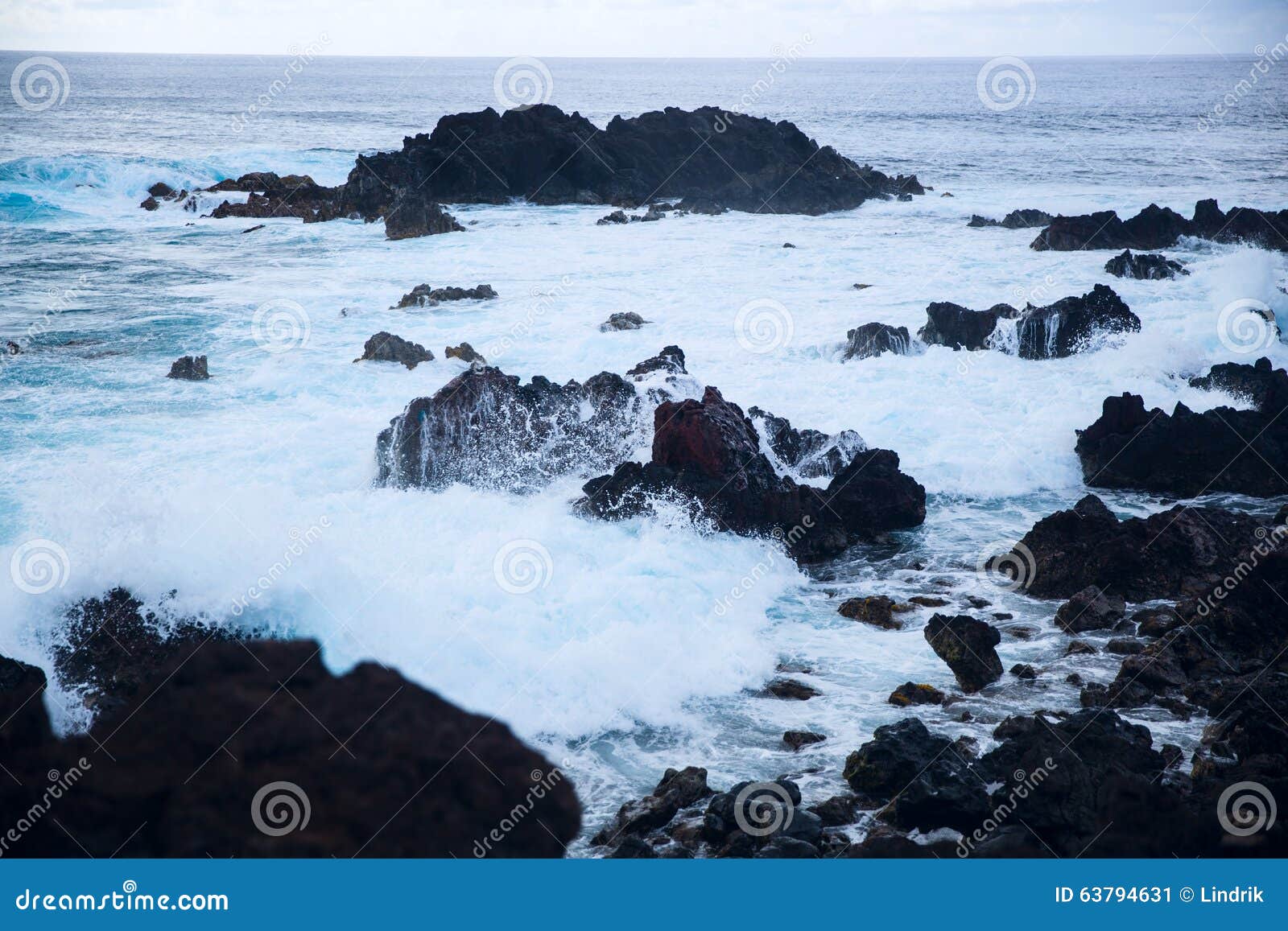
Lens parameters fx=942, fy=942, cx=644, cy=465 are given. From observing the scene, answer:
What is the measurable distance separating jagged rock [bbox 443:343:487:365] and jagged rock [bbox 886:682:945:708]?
1094 cm

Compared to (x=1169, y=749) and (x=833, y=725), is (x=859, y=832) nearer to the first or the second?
(x=833, y=725)

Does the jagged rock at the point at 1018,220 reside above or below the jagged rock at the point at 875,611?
above

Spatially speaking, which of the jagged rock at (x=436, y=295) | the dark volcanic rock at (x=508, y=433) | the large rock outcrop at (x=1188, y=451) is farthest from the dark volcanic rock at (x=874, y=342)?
the jagged rock at (x=436, y=295)

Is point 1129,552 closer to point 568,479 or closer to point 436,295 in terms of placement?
point 568,479

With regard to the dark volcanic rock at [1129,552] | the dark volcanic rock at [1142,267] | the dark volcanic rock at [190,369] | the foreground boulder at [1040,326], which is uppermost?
the dark volcanic rock at [1142,267]

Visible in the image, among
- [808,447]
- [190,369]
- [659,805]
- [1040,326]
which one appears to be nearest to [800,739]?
[659,805]

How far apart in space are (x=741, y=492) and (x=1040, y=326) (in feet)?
29.7

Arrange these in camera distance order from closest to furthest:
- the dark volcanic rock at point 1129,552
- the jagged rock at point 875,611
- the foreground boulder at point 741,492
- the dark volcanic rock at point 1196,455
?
the jagged rock at point 875,611 < the dark volcanic rock at point 1129,552 < the foreground boulder at point 741,492 < the dark volcanic rock at point 1196,455

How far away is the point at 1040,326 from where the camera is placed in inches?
697

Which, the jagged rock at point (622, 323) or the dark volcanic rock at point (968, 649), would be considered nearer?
the dark volcanic rock at point (968, 649)

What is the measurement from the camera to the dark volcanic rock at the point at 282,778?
6.19 m

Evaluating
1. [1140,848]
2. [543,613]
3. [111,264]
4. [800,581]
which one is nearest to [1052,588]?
[800,581]

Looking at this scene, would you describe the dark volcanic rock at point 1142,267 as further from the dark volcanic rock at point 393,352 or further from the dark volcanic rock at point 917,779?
the dark volcanic rock at point 917,779

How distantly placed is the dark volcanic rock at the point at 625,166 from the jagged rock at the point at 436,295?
15427 mm
